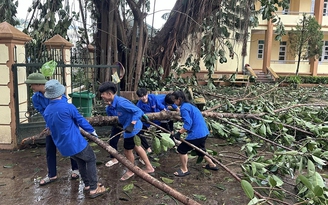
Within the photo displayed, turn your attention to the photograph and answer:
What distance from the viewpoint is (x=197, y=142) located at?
3934mm

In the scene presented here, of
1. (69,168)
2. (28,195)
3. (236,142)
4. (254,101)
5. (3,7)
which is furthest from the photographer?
(3,7)

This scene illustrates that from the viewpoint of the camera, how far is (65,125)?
10.1 ft

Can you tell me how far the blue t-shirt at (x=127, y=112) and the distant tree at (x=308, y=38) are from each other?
18067 mm

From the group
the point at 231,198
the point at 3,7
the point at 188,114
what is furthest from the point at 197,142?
the point at 3,7

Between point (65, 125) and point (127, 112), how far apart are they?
83 cm

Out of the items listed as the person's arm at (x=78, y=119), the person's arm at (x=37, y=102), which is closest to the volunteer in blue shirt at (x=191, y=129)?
the person's arm at (x=78, y=119)

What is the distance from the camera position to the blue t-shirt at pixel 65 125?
309 centimetres

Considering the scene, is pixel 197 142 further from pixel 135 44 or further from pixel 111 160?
pixel 135 44

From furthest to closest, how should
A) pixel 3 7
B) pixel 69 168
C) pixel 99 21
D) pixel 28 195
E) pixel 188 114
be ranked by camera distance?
pixel 99 21
pixel 3 7
pixel 69 168
pixel 188 114
pixel 28 195

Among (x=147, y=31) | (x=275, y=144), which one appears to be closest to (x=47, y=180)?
(x=275, y=144)

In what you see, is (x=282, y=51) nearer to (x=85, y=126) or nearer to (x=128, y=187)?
(x=128, y=187)

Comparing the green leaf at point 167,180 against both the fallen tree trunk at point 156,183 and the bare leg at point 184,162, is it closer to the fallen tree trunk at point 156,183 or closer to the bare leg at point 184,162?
the bare leg at point 184,162

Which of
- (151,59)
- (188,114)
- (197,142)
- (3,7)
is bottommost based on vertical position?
(197,142)

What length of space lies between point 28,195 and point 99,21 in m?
5.14
